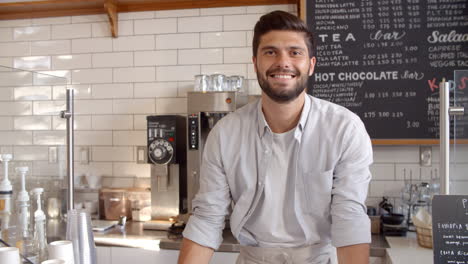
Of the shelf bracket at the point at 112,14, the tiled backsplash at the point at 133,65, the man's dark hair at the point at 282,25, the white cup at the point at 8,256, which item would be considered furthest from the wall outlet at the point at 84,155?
the white cup at the point at 8,256

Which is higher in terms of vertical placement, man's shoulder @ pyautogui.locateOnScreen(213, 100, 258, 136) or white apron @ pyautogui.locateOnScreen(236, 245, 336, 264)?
man's shoulder @ pyautogui.locateOnScreen(213, 100, 258, 136)

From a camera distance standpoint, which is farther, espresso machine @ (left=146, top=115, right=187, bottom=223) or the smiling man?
espresso machine @ (left=146, top=115, right=187, bottom=223)

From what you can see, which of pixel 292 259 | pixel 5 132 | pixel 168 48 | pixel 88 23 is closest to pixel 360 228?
pixel 292 259

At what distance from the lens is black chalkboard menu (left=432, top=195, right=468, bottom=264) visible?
48.9 inches

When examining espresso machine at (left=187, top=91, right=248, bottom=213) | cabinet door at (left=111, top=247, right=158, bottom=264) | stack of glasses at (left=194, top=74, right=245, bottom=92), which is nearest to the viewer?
cabinet door at (left=111, top=247, right=158, bottom=264)

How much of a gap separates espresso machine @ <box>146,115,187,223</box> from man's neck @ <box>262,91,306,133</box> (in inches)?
49.2

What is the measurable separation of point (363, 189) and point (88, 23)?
2.58 metres

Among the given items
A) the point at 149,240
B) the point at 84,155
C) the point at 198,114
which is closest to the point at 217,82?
the point at 198,114

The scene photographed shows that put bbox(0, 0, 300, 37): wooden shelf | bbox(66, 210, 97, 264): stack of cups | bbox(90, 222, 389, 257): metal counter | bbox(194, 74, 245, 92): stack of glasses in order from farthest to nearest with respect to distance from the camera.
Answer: bbox(0, 0, 300, 37): wooden shelf → bbox(194, 74, 245, 92): stack of glasses → bbox(90, 222, 389, 257): metal counter → bbox(66, 210, 97, 264): stack of cups

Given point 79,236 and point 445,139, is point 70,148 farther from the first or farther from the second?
point 445,139

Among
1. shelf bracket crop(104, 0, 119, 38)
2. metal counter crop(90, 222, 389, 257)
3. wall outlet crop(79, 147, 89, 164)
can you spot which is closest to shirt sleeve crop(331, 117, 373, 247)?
metal counter crop(90, 222, 389, 257)

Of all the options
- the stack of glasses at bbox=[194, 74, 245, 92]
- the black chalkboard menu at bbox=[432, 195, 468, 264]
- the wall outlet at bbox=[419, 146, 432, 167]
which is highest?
the stack of glasses at bbox=[194, 74, 245, 92]

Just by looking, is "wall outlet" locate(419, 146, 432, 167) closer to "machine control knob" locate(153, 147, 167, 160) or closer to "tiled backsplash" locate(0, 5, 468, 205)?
"tiled backsplash" locate(0, 5, 468, 205)

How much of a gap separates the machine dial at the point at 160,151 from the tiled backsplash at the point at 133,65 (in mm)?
442
